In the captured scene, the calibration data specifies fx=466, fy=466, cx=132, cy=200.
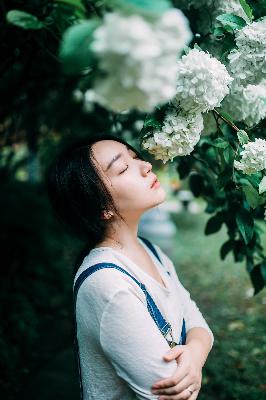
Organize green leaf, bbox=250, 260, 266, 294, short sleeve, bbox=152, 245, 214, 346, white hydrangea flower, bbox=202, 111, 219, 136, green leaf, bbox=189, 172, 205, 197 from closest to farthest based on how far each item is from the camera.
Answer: white hydrangea flower, bbox=202, 111, 219, 136, short sleeve, bbox=152, 245, 214, 346, green leaf, bbox=250, 260, 266, 294, green leaf, bbox=189, 172, 205, 197

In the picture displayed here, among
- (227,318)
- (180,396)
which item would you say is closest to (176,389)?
(180,396)

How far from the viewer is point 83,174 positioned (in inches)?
62.6

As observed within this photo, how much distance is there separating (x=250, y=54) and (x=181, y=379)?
998mm

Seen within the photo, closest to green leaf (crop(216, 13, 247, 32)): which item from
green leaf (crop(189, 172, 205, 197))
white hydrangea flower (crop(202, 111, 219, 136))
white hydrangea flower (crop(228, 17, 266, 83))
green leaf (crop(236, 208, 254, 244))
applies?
white hydrangea flower (crop(228, 17, 266, 83))

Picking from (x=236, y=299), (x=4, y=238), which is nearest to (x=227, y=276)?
(x=236, y=299)

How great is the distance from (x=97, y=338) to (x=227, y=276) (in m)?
4.87

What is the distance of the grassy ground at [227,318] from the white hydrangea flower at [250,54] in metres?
2.36

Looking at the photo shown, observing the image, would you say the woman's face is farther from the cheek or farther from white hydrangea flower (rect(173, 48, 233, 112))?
white hydrangea flower (rect(173, 48, 233, 112))

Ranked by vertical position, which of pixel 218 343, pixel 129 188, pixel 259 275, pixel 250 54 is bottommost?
pixel 218 343

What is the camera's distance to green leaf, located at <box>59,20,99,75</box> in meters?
0.89

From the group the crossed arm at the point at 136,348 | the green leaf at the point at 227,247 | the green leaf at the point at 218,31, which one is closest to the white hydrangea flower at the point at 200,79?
the green leaf at the point at 218,31

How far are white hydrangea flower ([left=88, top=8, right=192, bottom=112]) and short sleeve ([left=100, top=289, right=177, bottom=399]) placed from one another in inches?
24.5

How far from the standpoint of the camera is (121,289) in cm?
134

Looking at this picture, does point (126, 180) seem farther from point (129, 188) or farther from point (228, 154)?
point (228, 154)
